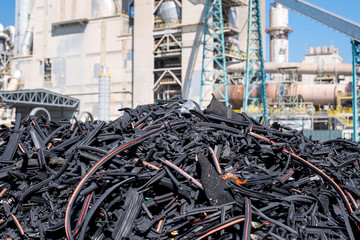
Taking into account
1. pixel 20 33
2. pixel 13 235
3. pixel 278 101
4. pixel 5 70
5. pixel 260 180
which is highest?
pixel 20 33

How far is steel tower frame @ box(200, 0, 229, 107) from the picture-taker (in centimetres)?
3725

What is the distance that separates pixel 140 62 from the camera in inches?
1602

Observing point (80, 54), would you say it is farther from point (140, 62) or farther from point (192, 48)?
point (192, 48)

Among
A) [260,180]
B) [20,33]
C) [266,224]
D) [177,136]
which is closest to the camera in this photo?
[266,224]

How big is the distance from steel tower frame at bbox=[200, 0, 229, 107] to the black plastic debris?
104 feet

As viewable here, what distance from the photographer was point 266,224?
363 centimetres

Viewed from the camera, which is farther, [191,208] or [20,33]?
[20,33]

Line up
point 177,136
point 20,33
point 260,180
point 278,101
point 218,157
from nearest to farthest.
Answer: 1. point 260,180
2. point 218,157
3. point 177,136
4. point 278,101
5. point 20,33

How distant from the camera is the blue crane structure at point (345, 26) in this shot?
26844 millimetres

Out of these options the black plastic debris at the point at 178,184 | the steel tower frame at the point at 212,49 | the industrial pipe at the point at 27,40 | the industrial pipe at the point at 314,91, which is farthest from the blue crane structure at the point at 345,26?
the industrial pipe at the point at 27,40

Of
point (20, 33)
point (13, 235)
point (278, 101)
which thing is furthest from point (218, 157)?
point (20, 33)

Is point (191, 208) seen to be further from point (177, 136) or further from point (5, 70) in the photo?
point (5, 70)

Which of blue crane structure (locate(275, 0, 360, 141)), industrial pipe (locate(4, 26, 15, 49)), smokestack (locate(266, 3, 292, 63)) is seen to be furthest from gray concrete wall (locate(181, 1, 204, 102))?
industrial pipe (locate(4, 26, 15, 49))

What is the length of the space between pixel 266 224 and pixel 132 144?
1.65 m
